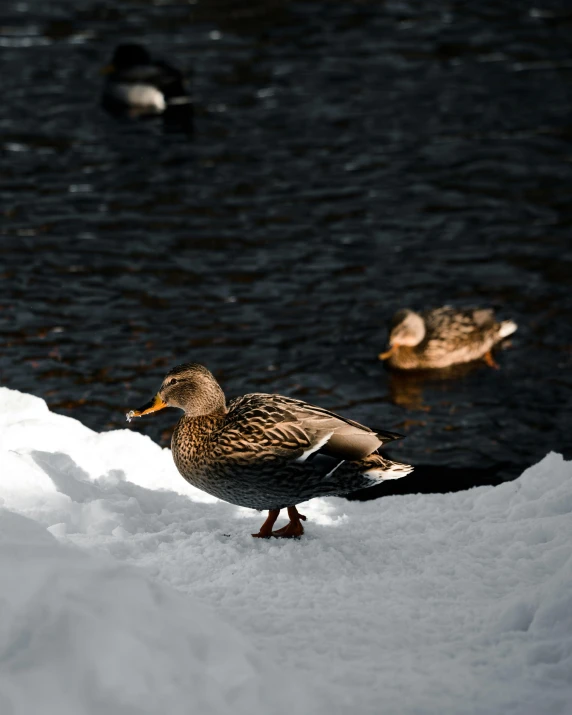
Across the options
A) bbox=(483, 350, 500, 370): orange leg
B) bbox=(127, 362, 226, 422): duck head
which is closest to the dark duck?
bbox=(483, 350, 500, 370): orange leg

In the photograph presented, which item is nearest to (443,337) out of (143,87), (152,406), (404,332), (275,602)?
(404,332)

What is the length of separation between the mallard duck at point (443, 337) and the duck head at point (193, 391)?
3887 millimetres

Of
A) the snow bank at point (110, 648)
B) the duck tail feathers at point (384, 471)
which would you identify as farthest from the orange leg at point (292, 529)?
the snow bank at point (110, 648)

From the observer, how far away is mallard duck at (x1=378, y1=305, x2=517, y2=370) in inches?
424

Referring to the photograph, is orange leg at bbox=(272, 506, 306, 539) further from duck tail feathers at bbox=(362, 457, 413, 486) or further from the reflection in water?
Result: the reflection in water

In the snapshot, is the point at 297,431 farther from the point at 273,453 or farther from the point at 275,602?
the point at 275,602

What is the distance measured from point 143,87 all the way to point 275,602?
39.4ft

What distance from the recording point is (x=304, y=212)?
13648 millimetres

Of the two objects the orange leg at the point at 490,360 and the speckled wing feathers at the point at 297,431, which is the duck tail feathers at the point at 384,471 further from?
the orange leg at the point at 490,360

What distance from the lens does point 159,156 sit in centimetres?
1538

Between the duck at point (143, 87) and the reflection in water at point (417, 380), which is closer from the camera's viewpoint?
the reflection in water at point (417, 380)

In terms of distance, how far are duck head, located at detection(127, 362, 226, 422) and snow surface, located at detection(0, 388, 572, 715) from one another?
65cm

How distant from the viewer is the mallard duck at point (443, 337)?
10766mm

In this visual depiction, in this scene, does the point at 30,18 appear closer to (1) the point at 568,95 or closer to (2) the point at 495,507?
(1) the point at 568,95
